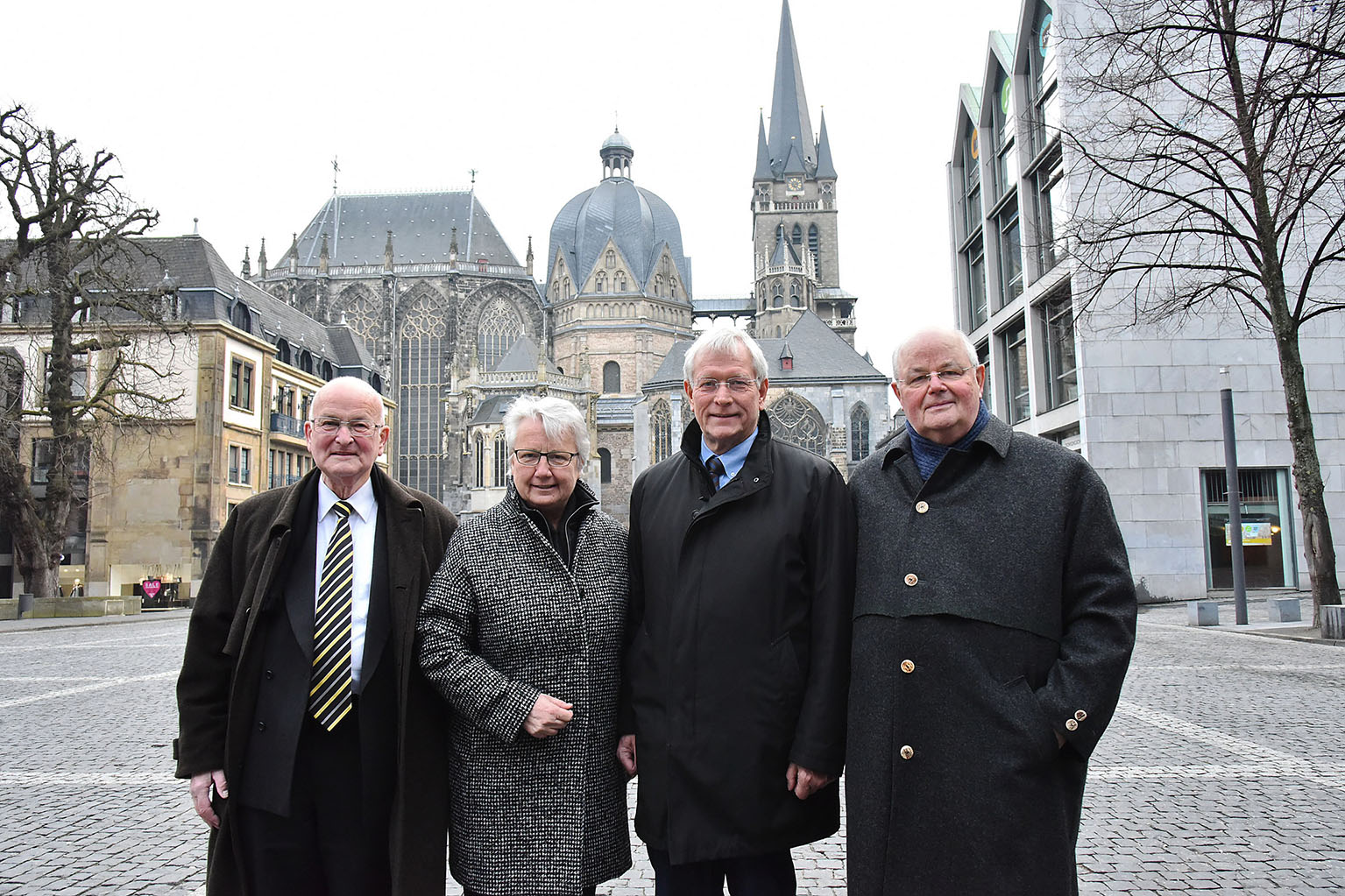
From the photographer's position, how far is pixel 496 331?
62500 mm

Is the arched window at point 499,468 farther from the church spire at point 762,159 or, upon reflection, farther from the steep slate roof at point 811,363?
the church spire at point 762,159

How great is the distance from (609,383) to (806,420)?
19.9 metres

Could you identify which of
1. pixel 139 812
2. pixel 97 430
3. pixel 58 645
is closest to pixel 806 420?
pixel 97 430

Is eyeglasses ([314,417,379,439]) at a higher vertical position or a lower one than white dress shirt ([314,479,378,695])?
higher

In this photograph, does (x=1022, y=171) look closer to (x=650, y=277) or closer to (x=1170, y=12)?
(x=1170, y=12)

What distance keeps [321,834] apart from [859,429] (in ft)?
161

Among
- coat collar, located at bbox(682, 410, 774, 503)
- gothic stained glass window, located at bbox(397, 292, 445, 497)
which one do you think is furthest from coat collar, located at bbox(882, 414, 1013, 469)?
gothic stained glass window, located at bbox(397, 292, 445, 497)

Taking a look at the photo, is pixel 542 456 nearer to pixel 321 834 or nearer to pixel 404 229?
pixel 321 834

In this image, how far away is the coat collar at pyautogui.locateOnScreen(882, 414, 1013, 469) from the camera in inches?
109

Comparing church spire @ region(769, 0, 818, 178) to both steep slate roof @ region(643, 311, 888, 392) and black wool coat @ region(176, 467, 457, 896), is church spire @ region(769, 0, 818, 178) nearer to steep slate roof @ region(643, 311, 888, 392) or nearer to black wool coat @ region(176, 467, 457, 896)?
steep slate roof @ region(643, 311, 888, 392)

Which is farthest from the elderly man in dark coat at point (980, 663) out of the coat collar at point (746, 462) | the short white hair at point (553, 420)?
the short white hair at point (553, 420)

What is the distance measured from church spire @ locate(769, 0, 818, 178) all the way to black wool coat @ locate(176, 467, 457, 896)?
75518mm

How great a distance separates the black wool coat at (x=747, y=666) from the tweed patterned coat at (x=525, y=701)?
0.50ft

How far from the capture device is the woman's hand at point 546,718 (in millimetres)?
2793
